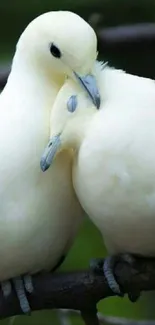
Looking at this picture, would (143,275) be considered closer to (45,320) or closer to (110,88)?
(110,88)

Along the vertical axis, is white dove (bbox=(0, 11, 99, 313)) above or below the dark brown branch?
above

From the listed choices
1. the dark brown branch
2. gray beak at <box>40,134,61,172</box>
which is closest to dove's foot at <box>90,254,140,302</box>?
the dark brown branch

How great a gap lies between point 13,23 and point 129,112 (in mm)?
444

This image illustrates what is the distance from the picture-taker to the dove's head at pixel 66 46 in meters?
0.58

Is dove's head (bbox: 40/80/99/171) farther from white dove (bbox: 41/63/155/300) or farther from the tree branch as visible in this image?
the tree branch

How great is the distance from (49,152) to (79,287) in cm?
12

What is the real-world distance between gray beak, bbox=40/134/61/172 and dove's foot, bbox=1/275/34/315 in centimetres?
12

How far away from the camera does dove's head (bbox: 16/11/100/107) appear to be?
1.90ft

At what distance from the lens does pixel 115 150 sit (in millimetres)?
555

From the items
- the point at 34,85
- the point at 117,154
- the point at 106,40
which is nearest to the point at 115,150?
the point at 117,154

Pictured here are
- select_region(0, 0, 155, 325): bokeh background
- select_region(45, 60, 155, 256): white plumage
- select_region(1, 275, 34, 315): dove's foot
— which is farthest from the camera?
select_region(0, 0, 155, 325): bokeh background

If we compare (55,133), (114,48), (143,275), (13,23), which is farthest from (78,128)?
(13,23)

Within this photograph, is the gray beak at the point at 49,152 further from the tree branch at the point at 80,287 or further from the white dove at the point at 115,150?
the tree branch at the point at 80,287

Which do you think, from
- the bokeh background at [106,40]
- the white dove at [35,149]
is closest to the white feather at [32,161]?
the white dove at [35,149]
